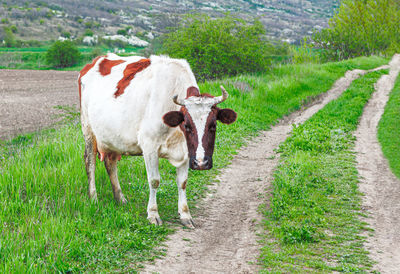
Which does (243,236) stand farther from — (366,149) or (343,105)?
(343,105)

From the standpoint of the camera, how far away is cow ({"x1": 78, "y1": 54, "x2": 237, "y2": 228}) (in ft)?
17.6

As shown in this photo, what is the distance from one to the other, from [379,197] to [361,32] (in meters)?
37.6

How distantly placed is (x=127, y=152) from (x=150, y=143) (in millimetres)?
691

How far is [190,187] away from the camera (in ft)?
25.7

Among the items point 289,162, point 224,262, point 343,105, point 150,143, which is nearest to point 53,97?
point 343,105

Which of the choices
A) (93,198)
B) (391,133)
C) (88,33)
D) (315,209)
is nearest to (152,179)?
(93,198)

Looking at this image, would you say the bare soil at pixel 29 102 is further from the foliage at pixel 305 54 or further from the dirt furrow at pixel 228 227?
the foliage at pixel 305 54

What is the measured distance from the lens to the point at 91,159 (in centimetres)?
720

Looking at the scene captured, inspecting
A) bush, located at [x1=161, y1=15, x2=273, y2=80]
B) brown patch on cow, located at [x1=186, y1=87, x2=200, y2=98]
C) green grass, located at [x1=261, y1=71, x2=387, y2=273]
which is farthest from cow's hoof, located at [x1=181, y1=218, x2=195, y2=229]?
bush, located at [x1=161, y1=15, x2=273, y2=80]

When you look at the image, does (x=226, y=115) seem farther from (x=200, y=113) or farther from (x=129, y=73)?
(x=129, y=73)

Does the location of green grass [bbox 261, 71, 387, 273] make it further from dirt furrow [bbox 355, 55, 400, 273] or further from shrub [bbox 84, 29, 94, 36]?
shrub [bbox 84, 29, 94, 36]

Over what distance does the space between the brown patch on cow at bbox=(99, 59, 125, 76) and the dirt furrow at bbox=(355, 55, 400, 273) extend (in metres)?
4.87

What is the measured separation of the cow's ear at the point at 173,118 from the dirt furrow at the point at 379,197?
305 centimetres

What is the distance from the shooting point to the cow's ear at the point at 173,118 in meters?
5.44
